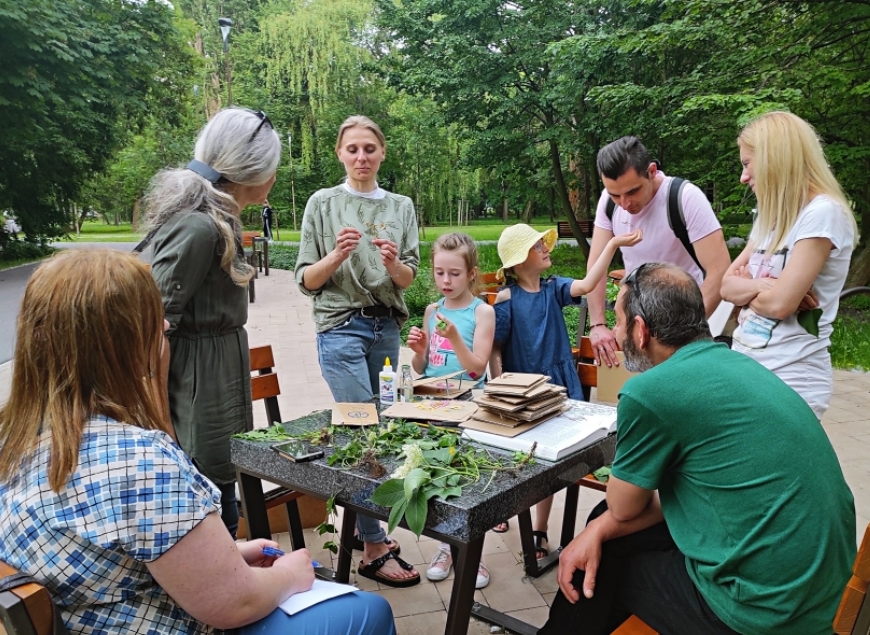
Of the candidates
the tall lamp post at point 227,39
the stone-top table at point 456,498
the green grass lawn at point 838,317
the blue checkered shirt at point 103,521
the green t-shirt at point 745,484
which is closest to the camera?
the blue checkered shirt at point 103,521

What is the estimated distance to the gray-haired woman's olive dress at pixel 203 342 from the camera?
202 cm

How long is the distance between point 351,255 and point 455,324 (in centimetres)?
55

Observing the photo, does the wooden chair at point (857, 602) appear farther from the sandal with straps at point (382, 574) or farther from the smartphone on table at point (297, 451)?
the sandal with straps at point (382, 574)

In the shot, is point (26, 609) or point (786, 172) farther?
point (786, 172)

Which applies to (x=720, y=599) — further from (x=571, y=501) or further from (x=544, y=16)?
(x=544, y=16)

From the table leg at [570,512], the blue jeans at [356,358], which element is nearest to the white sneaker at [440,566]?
the blue jeans at [356,358]

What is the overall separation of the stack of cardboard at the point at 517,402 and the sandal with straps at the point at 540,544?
3.70ft

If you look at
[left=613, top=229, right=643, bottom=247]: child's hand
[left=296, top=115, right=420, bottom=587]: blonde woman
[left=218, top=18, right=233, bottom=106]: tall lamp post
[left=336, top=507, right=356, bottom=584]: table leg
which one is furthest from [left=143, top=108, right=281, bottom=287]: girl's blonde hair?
[left=218, top=18, right=233, bottom=106]: tall lamp post

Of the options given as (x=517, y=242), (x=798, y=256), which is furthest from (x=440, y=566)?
(x=798, y=256)

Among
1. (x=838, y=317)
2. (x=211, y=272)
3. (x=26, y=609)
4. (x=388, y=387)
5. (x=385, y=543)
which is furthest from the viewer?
(x=838, y=317)

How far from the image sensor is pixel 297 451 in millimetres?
1866

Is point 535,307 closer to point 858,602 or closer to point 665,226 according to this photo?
point 665,226

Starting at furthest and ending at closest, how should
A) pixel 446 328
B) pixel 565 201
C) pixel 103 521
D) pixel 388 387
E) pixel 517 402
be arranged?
1. pixel 565 201
2. pixel 446 328
3. pixel 388 387
4. pixel 517 402
5. pixel 103 521

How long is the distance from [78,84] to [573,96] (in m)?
11.1
